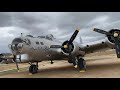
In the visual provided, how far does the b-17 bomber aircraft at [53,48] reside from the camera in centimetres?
1325

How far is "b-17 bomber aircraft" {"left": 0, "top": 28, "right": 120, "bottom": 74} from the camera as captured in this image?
43.5ft

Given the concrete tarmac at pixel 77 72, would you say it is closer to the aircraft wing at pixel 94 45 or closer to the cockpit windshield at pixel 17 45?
the aircraft wing at pixel 94 45

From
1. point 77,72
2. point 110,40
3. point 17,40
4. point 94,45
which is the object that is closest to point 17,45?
point 17,40

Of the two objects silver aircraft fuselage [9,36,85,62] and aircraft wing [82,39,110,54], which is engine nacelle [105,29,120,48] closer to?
aircraft wing [82,39,110,54]

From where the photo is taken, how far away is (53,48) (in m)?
15.8

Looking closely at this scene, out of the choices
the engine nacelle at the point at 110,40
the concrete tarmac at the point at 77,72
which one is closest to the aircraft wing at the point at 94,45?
the engine nacelle at the point at 110,40

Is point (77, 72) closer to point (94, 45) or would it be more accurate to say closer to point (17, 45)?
point (94, 45)

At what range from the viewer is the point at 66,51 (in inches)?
575
